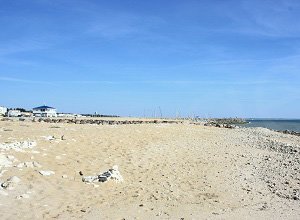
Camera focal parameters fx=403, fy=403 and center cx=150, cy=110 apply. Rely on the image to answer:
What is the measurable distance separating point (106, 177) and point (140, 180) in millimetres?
1621

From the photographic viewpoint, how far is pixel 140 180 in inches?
660

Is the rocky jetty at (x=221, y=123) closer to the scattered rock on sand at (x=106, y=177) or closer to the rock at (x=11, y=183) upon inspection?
the scattered rock on sand at (x=106, y=177)

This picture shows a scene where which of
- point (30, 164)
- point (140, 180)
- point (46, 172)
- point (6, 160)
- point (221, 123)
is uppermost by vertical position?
point (221, 123)

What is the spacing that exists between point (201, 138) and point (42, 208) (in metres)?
18.8

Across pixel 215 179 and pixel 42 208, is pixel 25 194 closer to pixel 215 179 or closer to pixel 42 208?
pixel 42 208

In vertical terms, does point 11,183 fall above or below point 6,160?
below

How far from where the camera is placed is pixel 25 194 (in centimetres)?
1338

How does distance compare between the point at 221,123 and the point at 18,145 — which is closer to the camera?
the point at 18,145

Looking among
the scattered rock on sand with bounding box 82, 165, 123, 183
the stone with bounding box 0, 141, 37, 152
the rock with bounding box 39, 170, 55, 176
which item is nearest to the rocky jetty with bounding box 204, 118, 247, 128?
the stone with bounding box 0, 141, 37, 152

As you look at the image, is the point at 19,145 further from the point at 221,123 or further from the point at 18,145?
the point at 221,123

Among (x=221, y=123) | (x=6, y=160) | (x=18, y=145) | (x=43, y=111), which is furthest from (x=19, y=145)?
(x=221, y=123)

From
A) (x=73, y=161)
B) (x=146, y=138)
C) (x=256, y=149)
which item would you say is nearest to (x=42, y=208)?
(x=73, y=161)

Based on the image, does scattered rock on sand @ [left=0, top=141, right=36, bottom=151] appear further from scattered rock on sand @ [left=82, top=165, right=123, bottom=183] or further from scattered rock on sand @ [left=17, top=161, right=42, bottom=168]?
scattered rock on sand @ [left=82, top=165, right=123, bottom=183]

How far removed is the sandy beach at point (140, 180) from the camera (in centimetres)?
1295
